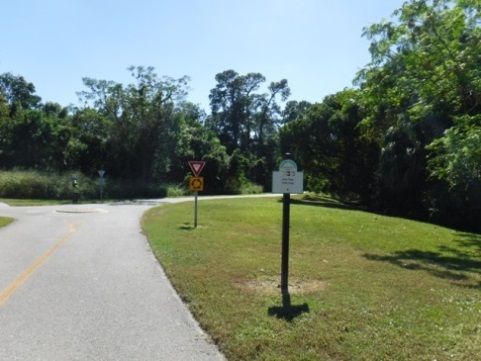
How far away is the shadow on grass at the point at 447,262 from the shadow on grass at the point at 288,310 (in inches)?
157

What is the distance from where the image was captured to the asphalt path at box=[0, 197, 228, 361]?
5.51m

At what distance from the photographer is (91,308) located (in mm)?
7215

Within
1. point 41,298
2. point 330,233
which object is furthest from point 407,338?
point 330,233

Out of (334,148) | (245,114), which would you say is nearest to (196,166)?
(334,148)

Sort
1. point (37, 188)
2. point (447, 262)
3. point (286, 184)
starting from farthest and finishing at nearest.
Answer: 1. point (37, 188)
2. point (447, 262)
3. point (286, 184)

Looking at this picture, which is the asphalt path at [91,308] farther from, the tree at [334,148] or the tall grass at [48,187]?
the tree at [334,148]

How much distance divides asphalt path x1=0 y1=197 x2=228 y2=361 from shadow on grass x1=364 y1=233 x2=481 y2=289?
550cm

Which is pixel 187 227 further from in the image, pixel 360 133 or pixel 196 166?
pixel 360 133

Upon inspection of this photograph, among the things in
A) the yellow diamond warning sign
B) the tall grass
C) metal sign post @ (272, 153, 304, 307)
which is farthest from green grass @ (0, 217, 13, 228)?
the tall grass

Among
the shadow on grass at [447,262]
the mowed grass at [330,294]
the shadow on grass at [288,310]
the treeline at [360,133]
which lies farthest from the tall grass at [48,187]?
the shadow on grass at [288,310]

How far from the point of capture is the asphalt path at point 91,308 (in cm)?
551

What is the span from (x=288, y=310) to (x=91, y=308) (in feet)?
8.88

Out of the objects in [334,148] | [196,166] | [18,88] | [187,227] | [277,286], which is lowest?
[277,286]

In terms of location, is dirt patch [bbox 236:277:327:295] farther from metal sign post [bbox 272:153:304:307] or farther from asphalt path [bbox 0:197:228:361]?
asphalt path [bbox 0:197:228:361]
